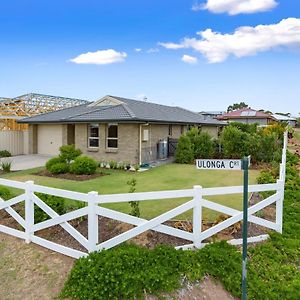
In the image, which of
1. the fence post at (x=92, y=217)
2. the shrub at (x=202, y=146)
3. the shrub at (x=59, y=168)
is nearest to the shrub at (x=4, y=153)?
the shrub at (x=59, y=168)

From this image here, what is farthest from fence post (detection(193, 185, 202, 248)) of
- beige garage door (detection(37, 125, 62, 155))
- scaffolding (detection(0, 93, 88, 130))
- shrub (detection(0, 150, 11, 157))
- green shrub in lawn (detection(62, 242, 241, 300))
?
A: scaffolding (detection(0, 93, 88, 130))

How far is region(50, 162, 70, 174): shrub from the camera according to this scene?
1316 centimetres

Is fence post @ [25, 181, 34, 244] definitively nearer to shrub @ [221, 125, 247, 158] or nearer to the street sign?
the street sign

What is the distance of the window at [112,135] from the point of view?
15836mm

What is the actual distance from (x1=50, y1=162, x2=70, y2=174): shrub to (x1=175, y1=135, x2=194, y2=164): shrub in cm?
645

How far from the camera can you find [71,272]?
15.1 ft

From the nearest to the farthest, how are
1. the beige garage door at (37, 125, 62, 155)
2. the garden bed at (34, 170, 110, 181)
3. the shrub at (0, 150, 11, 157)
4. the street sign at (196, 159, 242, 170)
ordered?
the street sign at (196, 159, 242, 170)
the garden bed at (34, 170, 110, 181)
the shrub at (0, 150, 11, 157)
the beige garage door at (37, 125, 62, 155)

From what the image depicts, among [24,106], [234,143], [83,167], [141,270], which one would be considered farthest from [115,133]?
[24,106]

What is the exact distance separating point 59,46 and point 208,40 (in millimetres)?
9204

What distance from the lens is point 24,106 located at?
27.7 meters

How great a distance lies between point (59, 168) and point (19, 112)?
15620 mm

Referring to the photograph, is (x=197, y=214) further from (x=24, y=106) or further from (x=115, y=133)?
(x=24, y=106)

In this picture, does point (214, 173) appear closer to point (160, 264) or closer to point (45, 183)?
point (45, 183)

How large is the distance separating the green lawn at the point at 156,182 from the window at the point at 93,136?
286 centimetres
